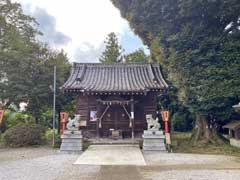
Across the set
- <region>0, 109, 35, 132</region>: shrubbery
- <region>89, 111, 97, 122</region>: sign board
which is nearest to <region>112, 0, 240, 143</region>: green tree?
<region>89, 111, 97, 122</region>: sign board

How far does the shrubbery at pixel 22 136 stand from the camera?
12953mm

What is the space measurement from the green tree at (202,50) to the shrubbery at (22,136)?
842 centimetres

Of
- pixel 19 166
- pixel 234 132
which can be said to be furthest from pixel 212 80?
pixel 19 166

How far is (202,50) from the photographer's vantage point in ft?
44.1

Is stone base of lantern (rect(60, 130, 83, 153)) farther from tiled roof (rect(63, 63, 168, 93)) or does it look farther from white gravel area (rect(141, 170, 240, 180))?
white gravel area (rect(141, 170, 240, 180))

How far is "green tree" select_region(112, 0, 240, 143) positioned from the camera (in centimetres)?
1262

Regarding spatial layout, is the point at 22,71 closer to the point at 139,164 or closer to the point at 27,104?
the point at 27,104

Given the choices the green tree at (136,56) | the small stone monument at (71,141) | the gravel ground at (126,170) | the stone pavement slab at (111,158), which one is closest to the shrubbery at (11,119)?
the small stone monument at (71,141)

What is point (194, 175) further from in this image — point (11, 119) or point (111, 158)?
point (11, 119)

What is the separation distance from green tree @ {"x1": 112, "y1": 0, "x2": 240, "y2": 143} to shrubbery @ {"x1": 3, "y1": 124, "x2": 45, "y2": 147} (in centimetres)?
842

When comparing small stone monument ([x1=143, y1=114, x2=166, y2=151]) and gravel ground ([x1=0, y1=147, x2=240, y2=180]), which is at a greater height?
small stone monument ([x1=143, y1=114, x2=166, y2=151])

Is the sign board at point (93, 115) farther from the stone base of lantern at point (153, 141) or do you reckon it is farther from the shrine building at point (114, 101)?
the stone base of lantern at point (153, 141)

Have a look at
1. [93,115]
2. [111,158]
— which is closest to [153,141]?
[111,158]

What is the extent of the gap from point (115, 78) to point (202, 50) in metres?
5.46
